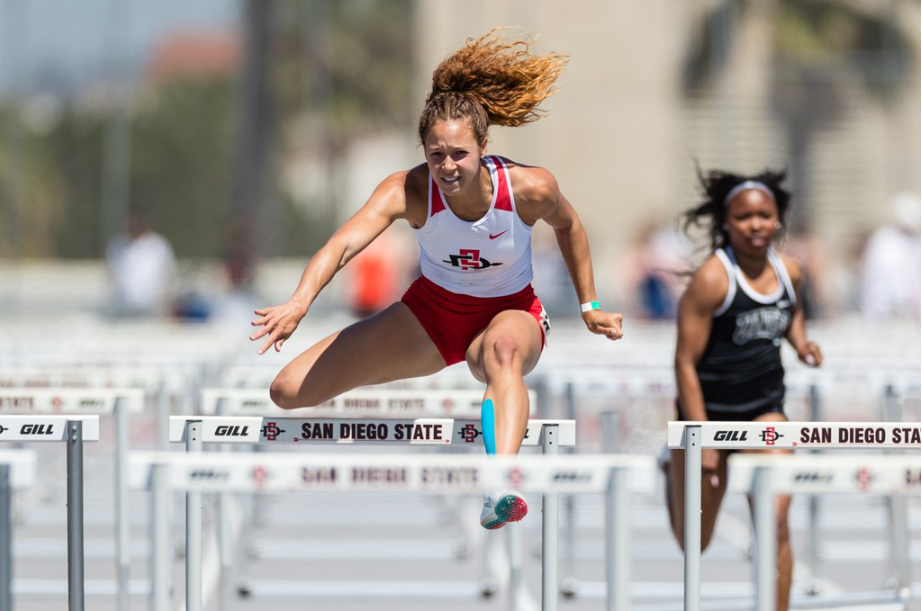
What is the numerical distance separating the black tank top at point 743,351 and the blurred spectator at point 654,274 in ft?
27.3

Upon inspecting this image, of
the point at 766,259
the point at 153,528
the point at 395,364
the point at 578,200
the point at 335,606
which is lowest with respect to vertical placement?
the point at 335,606

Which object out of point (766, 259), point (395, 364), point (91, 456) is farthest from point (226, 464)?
point (91, 456)

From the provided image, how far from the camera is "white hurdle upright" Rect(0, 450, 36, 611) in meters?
3.46

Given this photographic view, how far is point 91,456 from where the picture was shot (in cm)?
1241

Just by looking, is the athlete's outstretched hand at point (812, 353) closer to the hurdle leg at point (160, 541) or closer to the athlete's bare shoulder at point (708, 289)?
the athlete's bare shoulder at point (708, 289)

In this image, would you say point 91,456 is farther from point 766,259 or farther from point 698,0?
point 698,0

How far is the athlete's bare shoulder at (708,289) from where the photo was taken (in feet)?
18.3

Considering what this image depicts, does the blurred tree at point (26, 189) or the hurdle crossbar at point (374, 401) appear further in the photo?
the blurred tree at point (26, 189)

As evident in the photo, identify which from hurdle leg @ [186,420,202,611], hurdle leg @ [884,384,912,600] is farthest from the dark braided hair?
hurdle leg @ [186,420,202,611]

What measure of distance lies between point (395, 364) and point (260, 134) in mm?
13668

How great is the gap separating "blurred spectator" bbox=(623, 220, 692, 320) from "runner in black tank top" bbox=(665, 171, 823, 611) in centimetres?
828

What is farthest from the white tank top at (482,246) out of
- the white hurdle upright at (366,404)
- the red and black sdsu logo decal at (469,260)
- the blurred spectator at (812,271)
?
the blurred spectator at (812,271)

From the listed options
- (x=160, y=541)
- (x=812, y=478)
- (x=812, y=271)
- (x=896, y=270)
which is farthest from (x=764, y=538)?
(x=812, y=271)

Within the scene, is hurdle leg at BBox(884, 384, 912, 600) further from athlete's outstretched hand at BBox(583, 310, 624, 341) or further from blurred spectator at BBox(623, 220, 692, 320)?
blurred spectator at BBox(623, 220, 692, 320)
